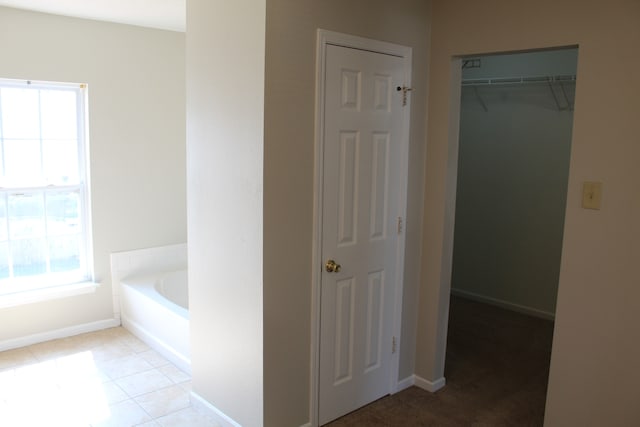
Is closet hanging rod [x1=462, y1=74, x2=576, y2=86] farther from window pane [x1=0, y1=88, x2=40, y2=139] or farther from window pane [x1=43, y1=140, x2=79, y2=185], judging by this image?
window pane [x1=0, y1=88, x2=40, y2=139]

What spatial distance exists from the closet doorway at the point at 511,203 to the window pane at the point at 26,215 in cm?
320

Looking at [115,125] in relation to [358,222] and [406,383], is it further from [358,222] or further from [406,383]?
[406,383]

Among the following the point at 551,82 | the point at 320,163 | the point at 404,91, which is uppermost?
the point at 551,82

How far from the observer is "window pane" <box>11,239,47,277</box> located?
12.6 ft

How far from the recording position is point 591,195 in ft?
7.96

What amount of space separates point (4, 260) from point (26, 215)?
355mm

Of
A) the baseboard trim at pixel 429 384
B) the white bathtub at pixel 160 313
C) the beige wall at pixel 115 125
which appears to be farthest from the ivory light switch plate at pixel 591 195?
the beige wall at pixel 115 125

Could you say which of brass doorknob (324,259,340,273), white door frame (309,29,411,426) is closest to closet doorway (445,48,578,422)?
white door frame (309,29,411,426)

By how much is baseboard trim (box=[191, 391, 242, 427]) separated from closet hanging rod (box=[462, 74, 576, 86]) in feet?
11.7

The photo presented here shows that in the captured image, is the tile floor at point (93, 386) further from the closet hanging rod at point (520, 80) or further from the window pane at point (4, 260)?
the closet hanging rod at point (520, 80)

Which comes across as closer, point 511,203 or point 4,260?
point 4,260

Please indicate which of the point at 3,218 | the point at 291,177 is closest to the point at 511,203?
the point at 291,177

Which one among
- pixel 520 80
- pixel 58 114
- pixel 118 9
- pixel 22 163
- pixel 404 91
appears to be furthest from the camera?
pixel 520 80

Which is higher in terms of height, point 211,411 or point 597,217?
point 597,217
